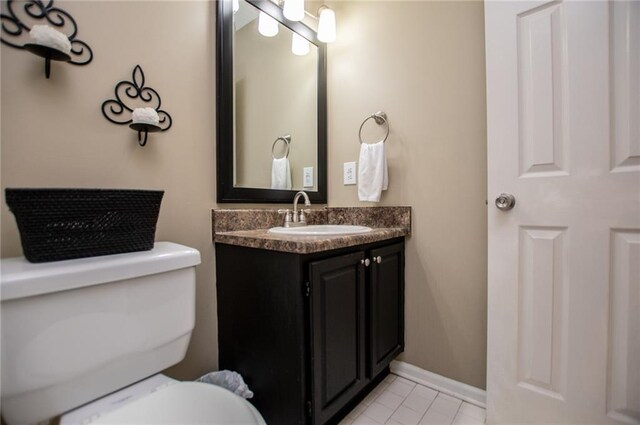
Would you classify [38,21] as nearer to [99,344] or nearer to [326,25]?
[99,344]

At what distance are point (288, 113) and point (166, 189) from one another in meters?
0.80

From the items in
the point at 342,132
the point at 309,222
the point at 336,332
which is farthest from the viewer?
the point at 342,132

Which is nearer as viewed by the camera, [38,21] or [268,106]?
[38,21]

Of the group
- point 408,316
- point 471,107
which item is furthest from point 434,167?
point 408,316

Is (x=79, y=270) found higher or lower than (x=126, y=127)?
lower

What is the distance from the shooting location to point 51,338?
626 mm

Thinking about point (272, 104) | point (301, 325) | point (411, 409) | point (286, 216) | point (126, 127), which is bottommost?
point (411, 409)

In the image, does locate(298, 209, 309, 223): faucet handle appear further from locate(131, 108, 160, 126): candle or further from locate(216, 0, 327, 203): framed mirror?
locate(131, 108, 160, 126): candle

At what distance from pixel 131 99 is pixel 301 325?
977mm

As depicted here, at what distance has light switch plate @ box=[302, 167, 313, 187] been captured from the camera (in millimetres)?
1631

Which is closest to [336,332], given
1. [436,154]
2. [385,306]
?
[385,306]

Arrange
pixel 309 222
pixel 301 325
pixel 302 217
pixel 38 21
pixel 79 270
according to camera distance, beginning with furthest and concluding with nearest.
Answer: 1. pixel 309 222
2. pixel 302 217
3. pixel 301 325
4. pixel 38 21
5. pixel 79 270

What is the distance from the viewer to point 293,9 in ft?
4.56

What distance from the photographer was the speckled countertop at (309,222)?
36.9 inches
